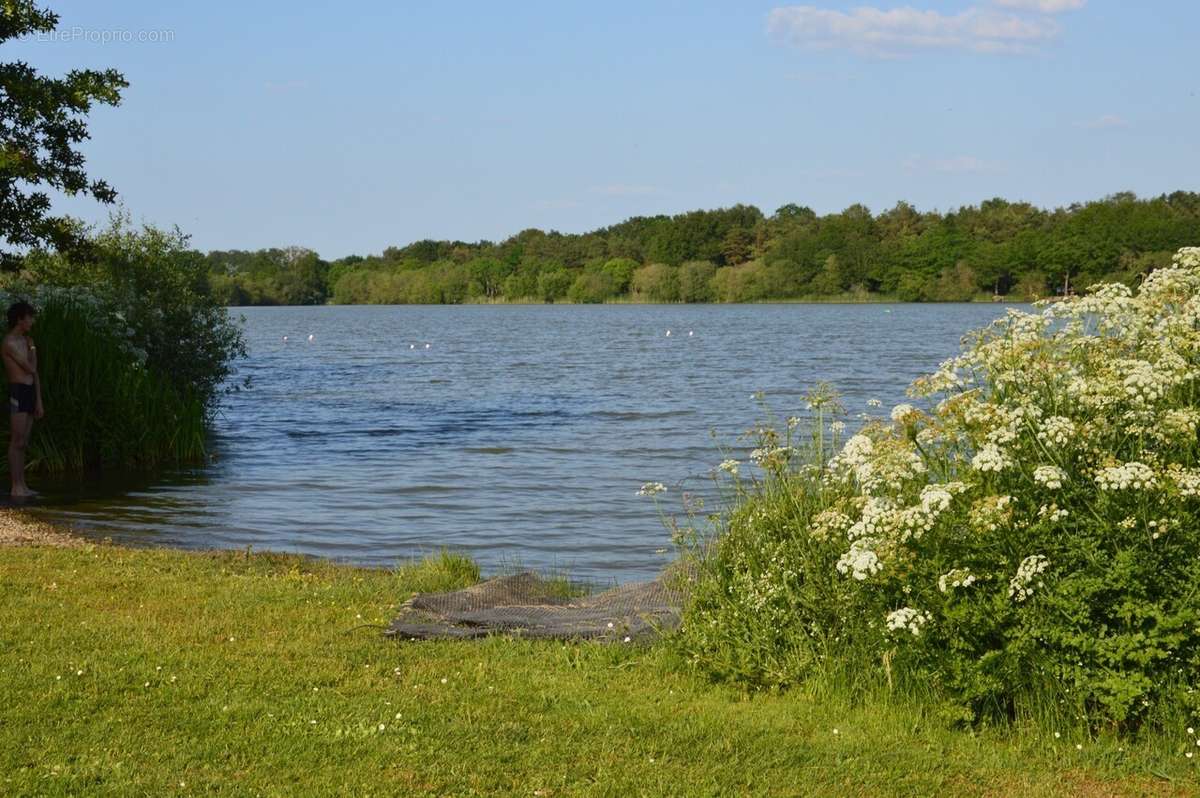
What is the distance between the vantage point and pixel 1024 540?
21.2 ft

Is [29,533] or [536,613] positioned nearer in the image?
[536,613]

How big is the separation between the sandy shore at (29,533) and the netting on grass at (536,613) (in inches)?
181

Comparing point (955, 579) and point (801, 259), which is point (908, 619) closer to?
point (955, 579)

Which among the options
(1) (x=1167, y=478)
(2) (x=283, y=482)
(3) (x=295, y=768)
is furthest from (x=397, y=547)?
(1) (x=1167, y=478)

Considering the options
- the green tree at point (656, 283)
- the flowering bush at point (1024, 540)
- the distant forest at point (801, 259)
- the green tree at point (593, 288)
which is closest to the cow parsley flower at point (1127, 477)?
the flowering bush at point (1024, 540)

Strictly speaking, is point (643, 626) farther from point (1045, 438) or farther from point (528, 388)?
point (528, 388)

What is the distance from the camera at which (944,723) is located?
6770 mm

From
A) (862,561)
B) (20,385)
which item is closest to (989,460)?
(862,561)

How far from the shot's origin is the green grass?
231 inches

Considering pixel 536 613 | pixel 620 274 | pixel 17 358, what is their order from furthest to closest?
pixel 620 274, pixel 17 358, pixel 536 613

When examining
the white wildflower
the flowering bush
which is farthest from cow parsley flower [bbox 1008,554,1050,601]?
the white wildflower

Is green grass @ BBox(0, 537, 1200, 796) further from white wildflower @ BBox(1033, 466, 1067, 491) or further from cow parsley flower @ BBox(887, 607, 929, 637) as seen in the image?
white wildflower @ BBox(1033, 466, 1067, 491)

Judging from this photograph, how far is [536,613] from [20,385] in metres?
9.39

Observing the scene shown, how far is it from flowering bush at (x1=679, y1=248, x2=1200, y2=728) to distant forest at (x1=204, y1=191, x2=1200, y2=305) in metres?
95.8
